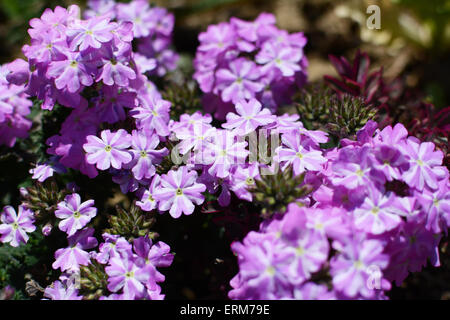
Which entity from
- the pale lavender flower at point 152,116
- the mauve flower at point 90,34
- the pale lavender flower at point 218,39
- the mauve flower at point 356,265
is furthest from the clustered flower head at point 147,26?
the mauve flower at point 356,265

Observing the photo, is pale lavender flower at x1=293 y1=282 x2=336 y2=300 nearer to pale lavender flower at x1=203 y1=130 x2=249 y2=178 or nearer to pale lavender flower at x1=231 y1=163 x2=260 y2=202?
pale lavender flower at x1=231 y1=163 x2=260 y2=202

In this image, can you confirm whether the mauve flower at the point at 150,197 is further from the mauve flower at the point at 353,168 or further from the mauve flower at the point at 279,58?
the mauve flower at the point at 279,58


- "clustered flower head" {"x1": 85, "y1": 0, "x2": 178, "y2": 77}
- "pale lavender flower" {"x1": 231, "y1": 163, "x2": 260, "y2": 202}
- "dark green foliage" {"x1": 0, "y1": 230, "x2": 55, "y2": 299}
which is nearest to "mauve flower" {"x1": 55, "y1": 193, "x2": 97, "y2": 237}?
"dark green foliage" {"x1": 0, "y1": 230, "x2": 55, "y2": 299}

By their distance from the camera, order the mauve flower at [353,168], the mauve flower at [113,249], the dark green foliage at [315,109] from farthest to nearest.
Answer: the dark green foliage at [315,109] → the mauve flower at [113,249] → the mauve flower at [353,168]

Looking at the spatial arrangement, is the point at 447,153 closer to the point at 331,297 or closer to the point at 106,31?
the point at 331,297

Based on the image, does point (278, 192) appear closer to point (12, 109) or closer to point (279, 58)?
point (279, 58)

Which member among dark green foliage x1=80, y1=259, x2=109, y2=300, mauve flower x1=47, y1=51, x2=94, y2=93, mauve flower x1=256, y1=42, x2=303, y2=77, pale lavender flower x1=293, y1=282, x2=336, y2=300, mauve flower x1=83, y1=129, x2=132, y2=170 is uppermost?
mauve flower x1=47, y1=51, x2=94, y2=93
